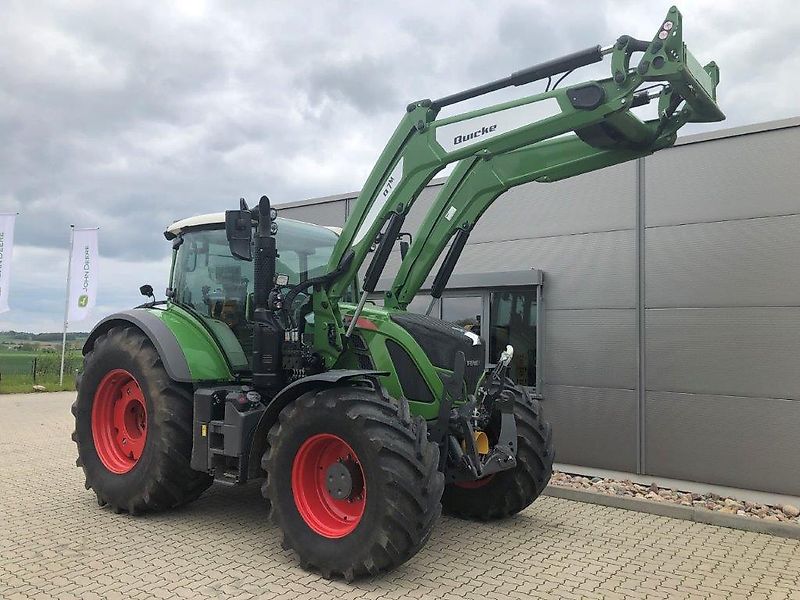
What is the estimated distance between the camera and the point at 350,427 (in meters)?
4.31

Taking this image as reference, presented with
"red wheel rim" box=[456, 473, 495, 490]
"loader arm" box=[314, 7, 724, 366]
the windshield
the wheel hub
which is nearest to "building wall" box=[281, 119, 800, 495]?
the windshield

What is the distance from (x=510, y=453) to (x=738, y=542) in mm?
2042

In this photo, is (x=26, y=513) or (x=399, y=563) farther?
(x=26, y=513)

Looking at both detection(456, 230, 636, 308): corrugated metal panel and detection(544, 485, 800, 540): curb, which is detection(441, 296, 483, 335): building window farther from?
detection(544, 485, 800, 540): curb

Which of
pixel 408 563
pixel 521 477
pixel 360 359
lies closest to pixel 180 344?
pixel 360 359

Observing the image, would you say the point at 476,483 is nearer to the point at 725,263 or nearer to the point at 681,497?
the point at 681,497

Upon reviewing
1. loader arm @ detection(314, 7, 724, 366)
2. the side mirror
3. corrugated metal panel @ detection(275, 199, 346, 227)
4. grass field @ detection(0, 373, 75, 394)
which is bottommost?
grass field @ detection(0, 373, 75, 394)

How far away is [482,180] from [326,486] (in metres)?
2.57

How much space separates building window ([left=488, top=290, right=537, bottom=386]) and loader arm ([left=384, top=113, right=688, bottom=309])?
3.01 m

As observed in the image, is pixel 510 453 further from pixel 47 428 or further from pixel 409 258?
pixel 47 428

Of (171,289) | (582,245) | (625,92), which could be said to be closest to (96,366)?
(171,289)

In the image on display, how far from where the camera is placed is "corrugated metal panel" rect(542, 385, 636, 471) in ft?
25.2

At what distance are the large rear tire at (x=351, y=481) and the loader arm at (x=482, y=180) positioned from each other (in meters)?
1.45

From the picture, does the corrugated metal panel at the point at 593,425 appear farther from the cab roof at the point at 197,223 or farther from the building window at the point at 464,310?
the cab roof at the point at 197,223
